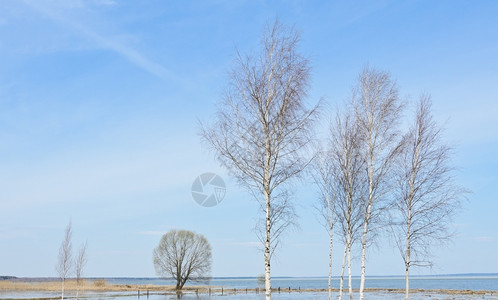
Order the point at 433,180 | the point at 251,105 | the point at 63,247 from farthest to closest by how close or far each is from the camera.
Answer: the point at 63,247
the point at 433,180
the point at 251,105

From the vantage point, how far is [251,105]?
1680 cm

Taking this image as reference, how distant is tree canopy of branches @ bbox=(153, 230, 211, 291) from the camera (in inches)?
3083

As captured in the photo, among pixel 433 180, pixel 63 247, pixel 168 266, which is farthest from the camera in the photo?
pixel 168 266

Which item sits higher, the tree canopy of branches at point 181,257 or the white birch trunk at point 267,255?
the white birch trunk at point 267,255

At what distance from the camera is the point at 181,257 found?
78438mm

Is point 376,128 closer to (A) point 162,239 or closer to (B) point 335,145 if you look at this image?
(B) point 335,145

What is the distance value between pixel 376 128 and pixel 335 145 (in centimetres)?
251

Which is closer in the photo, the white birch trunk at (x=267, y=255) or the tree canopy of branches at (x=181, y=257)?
the white birch trunk at (x=267, y=255)

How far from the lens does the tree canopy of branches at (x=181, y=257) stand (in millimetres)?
78312

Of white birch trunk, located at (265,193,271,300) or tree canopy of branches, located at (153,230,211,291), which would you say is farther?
tree canopy of branches, located at (153,230,211,291)

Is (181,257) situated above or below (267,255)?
below

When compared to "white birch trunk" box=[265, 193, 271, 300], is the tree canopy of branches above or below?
below

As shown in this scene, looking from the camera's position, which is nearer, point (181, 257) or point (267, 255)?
point (267, 255)

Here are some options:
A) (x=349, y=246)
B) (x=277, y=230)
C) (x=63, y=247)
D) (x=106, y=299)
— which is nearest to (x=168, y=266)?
(x=106, y=299)
